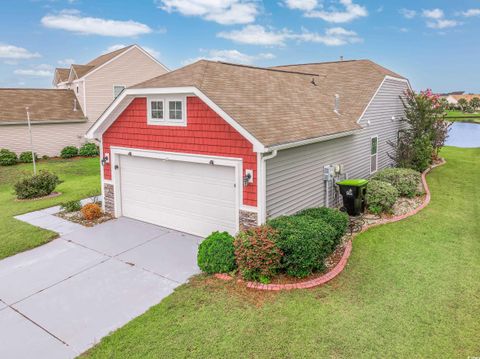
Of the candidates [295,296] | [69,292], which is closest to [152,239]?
[69,292]

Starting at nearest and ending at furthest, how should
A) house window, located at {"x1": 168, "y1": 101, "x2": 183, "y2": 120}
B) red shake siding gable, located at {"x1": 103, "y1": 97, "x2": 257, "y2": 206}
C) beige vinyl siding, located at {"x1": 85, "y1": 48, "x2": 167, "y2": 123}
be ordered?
red shake siding gable, located at {"x1": 103, "y1": 97, "x2": 257, "y2": 206} → house window, located at {"x1": 168, "y1": 101, "x2": 183, "y2": 120} → beige vinyl siding, located at {"x1": 85, "y1": 48, "x2": 167, "y2": 123}

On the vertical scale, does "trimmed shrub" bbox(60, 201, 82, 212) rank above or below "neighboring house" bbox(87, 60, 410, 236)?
below

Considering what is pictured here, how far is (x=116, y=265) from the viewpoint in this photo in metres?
8.10

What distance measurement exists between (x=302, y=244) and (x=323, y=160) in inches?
183

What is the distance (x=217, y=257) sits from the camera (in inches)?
290

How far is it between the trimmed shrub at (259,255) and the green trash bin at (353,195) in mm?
4406

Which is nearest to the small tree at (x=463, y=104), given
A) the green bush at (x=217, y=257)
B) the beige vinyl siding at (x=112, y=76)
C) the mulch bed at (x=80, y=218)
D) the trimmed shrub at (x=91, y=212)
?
the beige vinyl siding at (x=112, y=76)

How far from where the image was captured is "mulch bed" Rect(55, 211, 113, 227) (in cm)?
1101

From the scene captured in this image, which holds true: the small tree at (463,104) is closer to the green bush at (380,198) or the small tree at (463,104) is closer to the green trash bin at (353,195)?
the green bush at (380,198)

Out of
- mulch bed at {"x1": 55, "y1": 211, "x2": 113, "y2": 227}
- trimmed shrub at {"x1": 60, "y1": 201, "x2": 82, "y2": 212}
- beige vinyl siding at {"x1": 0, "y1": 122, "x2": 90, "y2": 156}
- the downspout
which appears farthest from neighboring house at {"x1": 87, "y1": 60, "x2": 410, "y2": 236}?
beige vinyl siding at {"x1": 0, "y1": 122, "x2": 90, "y2": 156}

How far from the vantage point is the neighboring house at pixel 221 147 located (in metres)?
8.37

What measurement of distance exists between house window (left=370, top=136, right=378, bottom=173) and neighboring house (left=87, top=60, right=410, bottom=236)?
1634 mm

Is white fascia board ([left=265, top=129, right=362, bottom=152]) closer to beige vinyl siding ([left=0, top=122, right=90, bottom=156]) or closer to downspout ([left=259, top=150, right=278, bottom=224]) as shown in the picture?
downspout ([left=259, top=150, right=278, bottom=224])

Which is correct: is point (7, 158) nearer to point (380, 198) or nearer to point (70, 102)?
point (70, 102)
